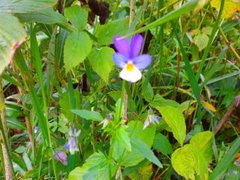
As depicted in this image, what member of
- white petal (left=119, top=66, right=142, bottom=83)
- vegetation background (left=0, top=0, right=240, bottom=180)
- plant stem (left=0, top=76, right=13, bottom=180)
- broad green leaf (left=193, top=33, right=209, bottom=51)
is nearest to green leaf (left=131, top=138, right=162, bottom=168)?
vegetation background (left=0, top=0, right=240, bottom=180)

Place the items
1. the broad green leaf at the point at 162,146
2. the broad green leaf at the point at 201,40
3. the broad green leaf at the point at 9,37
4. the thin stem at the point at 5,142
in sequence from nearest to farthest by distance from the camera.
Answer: the broad green leaf at the point at 9,37, the thin stem at the point at 5,142, the broad green leaf at the point at 162,146, the broad green leaf at the point at 201,40

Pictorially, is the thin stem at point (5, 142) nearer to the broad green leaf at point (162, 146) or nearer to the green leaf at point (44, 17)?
the green leaf at point (44, 17)

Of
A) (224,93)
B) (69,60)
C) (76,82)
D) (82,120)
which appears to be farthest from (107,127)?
(224,93)

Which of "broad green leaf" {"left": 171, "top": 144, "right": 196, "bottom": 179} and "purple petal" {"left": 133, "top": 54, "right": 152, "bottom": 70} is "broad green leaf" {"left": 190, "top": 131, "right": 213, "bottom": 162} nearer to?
"broad green leaf" {"left": 171, "top": 144, "right": 196, "bottom": 179}

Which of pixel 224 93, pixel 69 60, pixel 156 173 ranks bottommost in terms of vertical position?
pixel 156 173

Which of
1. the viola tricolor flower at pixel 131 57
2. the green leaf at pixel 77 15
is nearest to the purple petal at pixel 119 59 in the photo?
the viola tricolor flower at pixel 131 57

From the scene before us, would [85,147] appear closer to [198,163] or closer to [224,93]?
[198,163]

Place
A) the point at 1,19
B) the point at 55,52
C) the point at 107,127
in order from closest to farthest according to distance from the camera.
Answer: the point at 1,19 < the point at 107,127 < the point at 55,52
